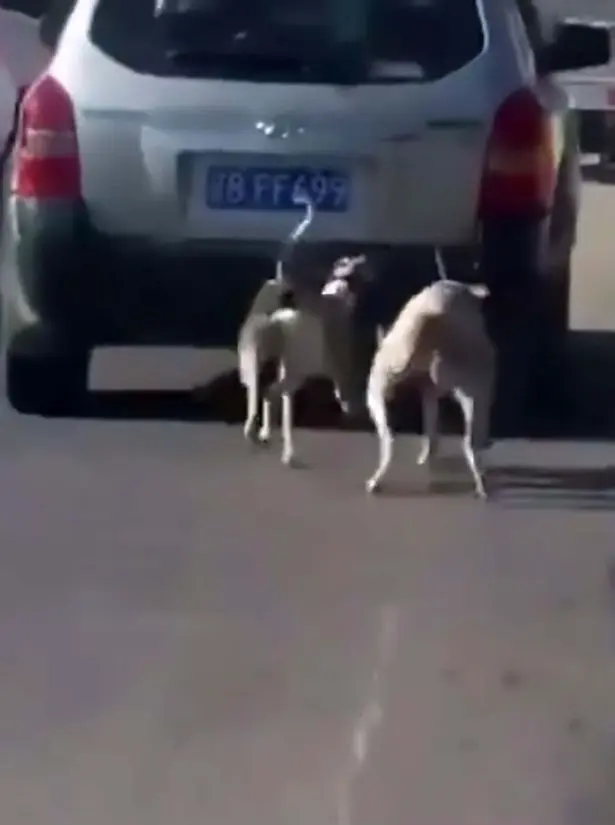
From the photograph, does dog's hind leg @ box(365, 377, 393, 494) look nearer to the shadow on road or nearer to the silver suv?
the shadow on road

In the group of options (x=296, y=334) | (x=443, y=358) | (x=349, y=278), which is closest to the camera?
(x=443, y=358)

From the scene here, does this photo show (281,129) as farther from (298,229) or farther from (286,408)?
(286,408)

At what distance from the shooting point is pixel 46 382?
6.06 meters

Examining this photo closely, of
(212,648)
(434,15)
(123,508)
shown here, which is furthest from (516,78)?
(212,648)

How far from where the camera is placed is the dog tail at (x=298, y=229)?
5.64m

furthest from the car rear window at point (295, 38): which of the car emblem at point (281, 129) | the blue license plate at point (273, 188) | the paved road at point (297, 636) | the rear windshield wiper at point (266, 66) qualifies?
the paved road at point (297, 636)

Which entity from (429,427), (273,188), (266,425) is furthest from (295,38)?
(429,427)

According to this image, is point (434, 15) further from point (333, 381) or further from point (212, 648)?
point (212, 648)

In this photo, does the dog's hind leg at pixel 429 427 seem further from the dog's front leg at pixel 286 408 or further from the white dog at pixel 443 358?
the dog's front leg at pixel 286 408

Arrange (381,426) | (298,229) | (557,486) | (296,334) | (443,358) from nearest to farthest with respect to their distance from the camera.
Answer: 1. (443,358)
2. (381,426)
3. (557,486)
4. (296,334)
5. (298,229)

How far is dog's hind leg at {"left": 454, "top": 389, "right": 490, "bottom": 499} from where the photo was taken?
202 inches

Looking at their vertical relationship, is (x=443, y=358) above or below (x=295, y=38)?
below

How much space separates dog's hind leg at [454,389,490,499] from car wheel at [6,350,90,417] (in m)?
1.20

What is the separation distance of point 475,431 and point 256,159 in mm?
892
